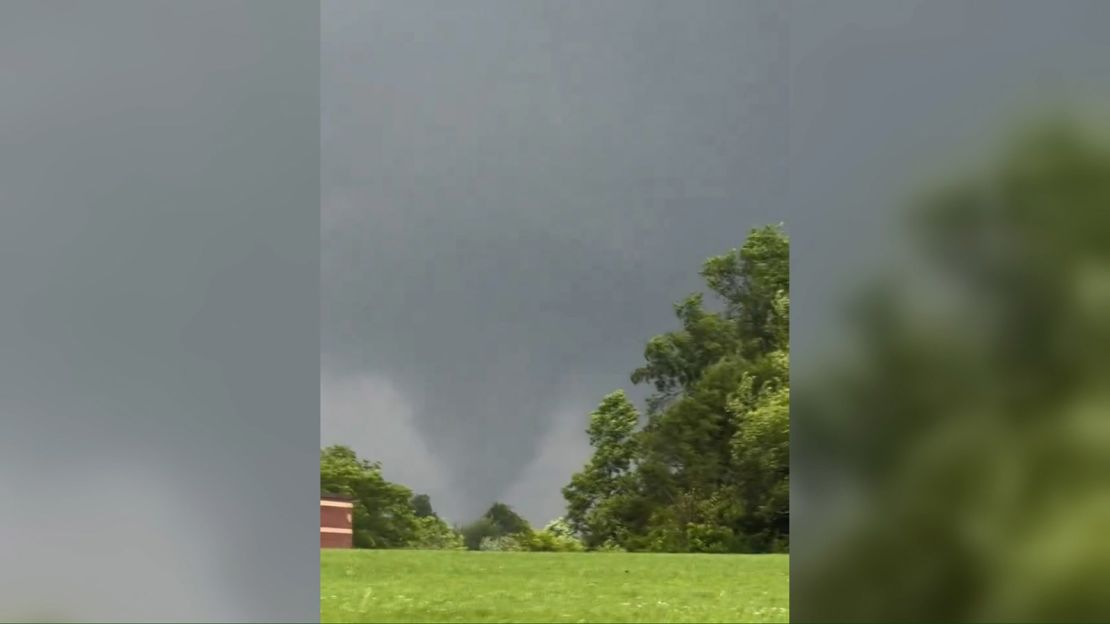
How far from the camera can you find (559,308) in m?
11.3

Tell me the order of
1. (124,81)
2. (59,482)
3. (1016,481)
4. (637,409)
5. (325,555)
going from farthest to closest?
(637,409) → (325,555) → (124,81) → (59,482) → (1016,481)

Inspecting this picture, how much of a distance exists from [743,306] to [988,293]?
10.1 m

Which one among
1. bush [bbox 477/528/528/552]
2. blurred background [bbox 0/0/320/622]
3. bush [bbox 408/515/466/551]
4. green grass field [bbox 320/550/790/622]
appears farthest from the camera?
bush [bbox 408/515/466/551]

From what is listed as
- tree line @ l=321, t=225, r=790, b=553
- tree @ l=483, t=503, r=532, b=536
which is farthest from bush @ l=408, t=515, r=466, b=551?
tree @ l=483, t=503, r=532, b=536

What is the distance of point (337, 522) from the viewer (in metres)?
10.9

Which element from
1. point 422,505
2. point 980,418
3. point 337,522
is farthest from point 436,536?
point 980,418

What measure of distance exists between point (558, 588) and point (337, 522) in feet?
11.2

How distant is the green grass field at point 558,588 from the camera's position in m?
7.86

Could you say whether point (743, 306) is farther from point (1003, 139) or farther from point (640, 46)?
point (1003, 139)

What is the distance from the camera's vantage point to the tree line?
Answer: 10.6 meters

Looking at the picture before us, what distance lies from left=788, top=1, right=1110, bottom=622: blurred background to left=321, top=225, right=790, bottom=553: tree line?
9.34 meters

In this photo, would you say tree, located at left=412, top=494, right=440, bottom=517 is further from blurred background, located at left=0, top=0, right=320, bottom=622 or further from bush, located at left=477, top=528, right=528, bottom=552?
blurred background, located at left=0, top=0, right=320, bottom=622

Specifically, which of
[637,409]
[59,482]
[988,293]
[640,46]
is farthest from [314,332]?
[640,46]

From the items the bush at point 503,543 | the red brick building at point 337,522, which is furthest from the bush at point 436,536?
the red brick building at point 337,522
